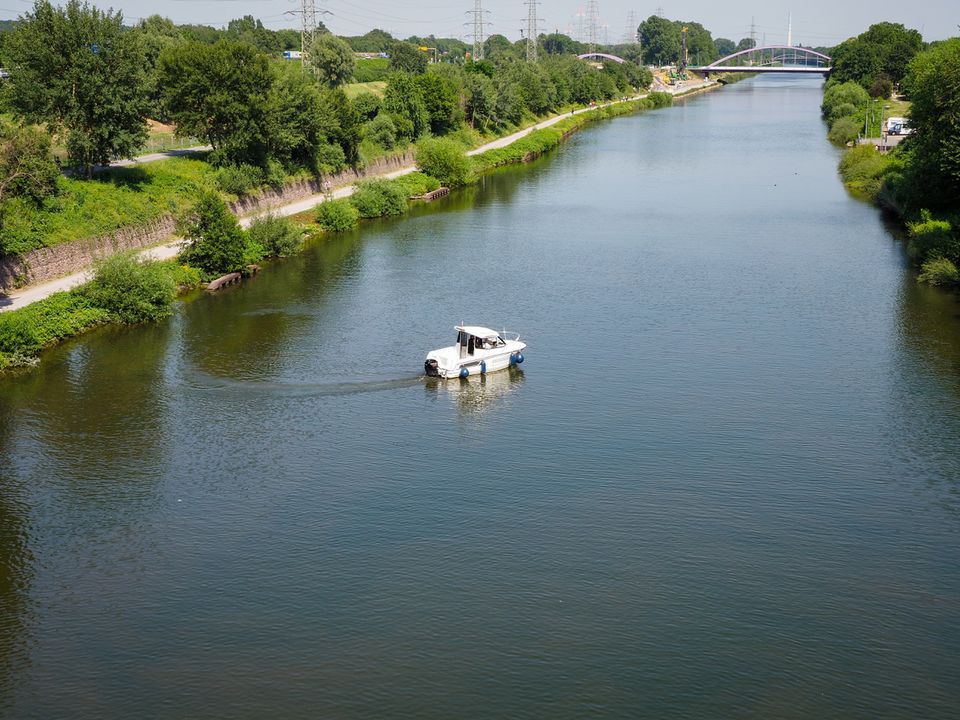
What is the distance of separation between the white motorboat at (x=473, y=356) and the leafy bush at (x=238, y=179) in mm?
34687

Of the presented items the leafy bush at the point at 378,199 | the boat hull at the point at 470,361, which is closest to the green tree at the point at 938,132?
the boat hull at the point at 470,361

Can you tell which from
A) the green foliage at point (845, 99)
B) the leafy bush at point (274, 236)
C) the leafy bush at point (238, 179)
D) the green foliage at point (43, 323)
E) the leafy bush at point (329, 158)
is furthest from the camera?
the green foliage at point (845, 99)

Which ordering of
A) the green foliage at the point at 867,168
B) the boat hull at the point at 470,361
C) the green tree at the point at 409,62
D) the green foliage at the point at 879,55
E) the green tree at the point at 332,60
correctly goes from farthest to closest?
the green foliage at the point at 879,55
the green tree at the point at 409,62
the green tree at the point at 332,60
the green foliage at the point at 867,168
the boat hull at the point at 470,361

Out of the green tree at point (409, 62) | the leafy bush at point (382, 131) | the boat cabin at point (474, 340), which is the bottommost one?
the boat cabin at point (474, 340)

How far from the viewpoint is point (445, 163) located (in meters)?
95.2

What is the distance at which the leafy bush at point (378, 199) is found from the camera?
80.6m

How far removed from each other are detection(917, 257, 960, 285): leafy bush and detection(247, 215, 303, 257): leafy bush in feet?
124

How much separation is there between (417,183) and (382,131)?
8735mm

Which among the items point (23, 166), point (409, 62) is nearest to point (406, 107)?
point (409, 62)

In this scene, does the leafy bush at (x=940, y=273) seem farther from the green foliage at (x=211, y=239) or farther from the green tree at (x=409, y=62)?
the green tree at (x=409, y=62)

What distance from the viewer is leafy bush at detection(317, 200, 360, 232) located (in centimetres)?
7550

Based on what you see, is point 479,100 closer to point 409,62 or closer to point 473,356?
point 409,62

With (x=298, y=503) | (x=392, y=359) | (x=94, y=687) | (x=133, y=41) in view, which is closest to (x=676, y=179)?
(x=133, y=41)

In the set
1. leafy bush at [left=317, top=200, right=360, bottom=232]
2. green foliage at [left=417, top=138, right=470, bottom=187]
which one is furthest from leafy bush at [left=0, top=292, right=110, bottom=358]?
green foliage at [left=417, top=138, right=470, bottom=187]
